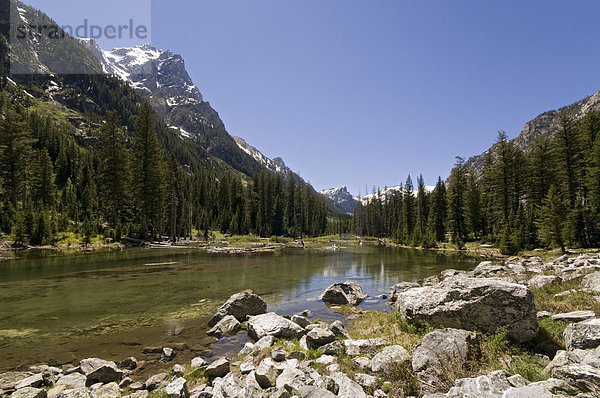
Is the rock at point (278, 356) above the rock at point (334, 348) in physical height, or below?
below

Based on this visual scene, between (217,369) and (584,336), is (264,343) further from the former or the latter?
(584,336)

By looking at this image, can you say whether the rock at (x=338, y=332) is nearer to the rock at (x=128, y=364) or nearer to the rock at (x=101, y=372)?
the rock at (x=128, y=364)

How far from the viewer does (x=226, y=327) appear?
11.7 m

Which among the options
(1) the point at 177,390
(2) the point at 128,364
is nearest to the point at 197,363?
(2) the point at 128,364

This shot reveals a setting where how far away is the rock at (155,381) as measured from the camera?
279 inches

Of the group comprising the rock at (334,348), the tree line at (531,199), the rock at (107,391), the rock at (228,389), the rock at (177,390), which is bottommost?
the rock at (107,391)

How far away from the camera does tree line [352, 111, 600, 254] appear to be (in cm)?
3416

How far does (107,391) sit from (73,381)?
58.1 inches

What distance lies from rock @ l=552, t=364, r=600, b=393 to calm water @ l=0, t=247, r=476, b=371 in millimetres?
9009

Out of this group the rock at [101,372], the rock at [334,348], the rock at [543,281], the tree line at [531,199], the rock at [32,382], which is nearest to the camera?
the rock at [32,382]

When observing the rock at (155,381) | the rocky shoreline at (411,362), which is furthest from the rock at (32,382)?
the rock at (155,381)

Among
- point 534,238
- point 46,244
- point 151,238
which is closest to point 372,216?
point 534,238

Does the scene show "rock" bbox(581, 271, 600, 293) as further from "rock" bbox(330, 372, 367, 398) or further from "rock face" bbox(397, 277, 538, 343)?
"rock" bbox(330, 372, 367, 398)

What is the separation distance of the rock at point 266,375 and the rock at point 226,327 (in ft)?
15.1
